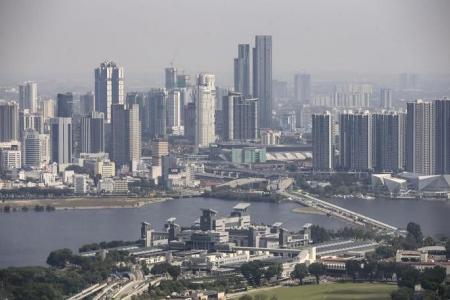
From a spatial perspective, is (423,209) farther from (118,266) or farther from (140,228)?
(118,266)

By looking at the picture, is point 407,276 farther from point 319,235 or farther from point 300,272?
point 319,235

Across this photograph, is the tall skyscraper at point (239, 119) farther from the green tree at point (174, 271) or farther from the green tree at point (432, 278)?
the green tree at point (432, 278)

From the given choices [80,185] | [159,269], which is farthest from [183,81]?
[159,269]

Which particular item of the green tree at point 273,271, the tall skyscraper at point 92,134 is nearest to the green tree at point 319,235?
the green tree at point 273,271

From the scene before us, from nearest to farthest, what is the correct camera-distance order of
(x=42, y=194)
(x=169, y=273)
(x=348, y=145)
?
(x=169, y=273)
(x=42, y=194)
(x=348, y=145)


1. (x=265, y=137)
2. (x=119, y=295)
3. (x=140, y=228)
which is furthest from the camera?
(x=265, y=137)

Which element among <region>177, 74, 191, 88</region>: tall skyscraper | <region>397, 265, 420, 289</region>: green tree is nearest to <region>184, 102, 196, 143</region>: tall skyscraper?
<region>177, 74, 191, 88</region>: tall skyscraper

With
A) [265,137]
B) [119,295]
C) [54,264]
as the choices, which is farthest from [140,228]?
[265,137]
